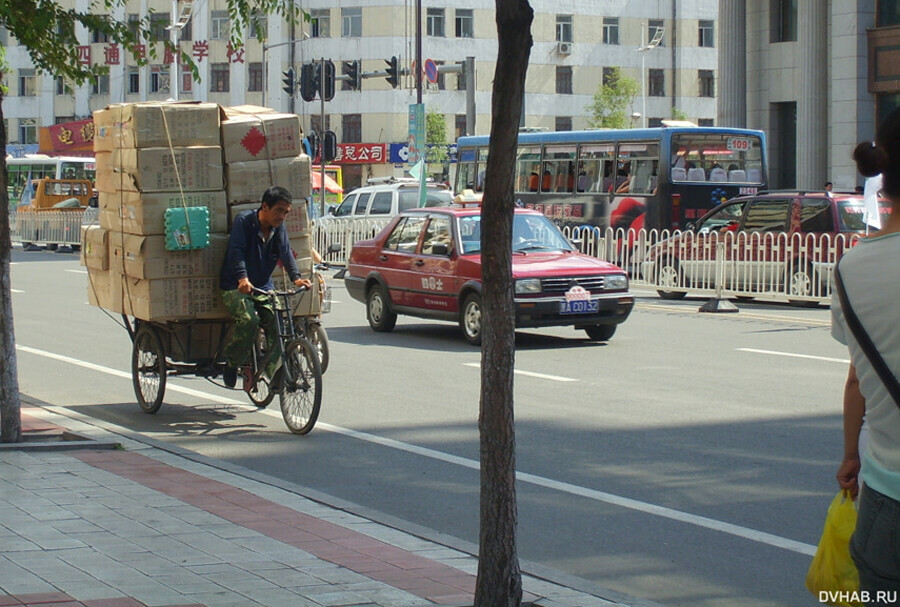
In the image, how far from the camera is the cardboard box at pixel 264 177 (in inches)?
410

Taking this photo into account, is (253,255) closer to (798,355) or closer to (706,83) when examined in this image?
(798,355)

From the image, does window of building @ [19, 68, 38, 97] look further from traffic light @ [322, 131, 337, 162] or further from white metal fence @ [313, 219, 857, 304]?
white metal fence @ [313, 219, 857, 304]

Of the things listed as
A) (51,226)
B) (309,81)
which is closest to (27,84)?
(51,226)

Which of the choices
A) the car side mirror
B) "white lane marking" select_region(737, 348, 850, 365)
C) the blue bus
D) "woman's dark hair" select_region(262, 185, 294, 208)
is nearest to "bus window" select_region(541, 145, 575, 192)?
the blue bus

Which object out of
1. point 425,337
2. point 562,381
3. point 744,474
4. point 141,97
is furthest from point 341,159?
point 744,474

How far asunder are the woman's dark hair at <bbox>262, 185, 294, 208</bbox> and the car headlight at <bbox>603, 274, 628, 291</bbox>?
20.3ft

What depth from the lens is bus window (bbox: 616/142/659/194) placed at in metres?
27.6

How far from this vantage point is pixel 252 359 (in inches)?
395

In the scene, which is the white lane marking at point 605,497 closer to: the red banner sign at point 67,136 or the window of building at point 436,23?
the red banner sign at point 67,136

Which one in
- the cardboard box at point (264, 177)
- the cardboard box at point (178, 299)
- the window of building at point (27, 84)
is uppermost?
the window of building at point (27, 84)

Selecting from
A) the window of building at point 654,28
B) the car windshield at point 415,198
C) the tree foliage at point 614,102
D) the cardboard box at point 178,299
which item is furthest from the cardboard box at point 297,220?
the window of building at point 654,28

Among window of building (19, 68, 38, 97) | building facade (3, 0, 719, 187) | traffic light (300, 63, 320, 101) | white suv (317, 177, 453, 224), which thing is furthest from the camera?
window of building (19, 68, 38, 97)

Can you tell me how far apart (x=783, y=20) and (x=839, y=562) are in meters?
37.6

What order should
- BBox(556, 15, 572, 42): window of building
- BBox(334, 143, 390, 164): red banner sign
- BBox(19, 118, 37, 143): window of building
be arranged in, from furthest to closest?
BBox(19, 118, 37, 143): window of building
BBox(556, 15, 572, 42): window of building
BBox(334, 143, 390, 164): red banner sign
